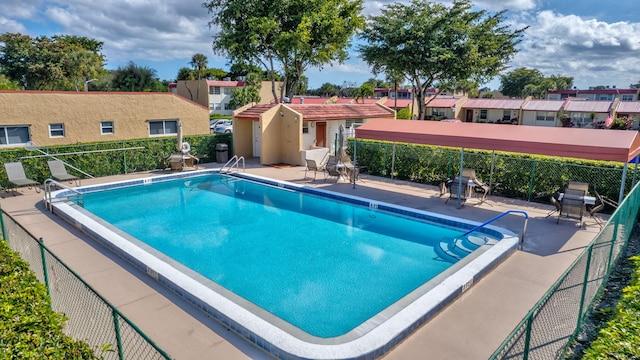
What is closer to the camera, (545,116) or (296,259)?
(296,259)

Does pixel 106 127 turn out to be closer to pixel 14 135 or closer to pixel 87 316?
pixel 14 135

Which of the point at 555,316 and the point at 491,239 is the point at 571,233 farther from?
the point at 555,316

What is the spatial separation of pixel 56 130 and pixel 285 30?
16.2m

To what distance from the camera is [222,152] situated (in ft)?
69.3

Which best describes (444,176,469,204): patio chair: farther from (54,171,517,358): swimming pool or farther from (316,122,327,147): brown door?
(316,122,327,147): brown door

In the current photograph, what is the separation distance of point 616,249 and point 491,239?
2.58 metres

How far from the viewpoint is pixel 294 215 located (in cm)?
1308

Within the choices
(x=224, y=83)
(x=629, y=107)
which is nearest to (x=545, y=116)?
(x=629, y=107)

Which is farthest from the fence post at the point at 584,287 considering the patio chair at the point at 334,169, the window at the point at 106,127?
the window at the point at 106,127

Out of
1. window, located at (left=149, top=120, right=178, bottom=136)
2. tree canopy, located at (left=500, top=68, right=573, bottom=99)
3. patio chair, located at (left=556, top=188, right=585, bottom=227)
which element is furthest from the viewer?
tree canopy, located at (left=500, top=68, right=573, bottom=99)

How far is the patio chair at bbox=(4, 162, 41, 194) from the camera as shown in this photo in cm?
1402

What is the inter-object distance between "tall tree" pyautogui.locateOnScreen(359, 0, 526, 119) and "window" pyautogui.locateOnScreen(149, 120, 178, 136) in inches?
624

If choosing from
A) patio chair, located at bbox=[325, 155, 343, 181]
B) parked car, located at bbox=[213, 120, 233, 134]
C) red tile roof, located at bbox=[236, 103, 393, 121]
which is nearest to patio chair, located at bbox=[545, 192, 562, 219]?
patio chair, located at bbox=[325, 155, 343, 181]

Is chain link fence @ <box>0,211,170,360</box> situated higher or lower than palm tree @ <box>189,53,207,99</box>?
lower
